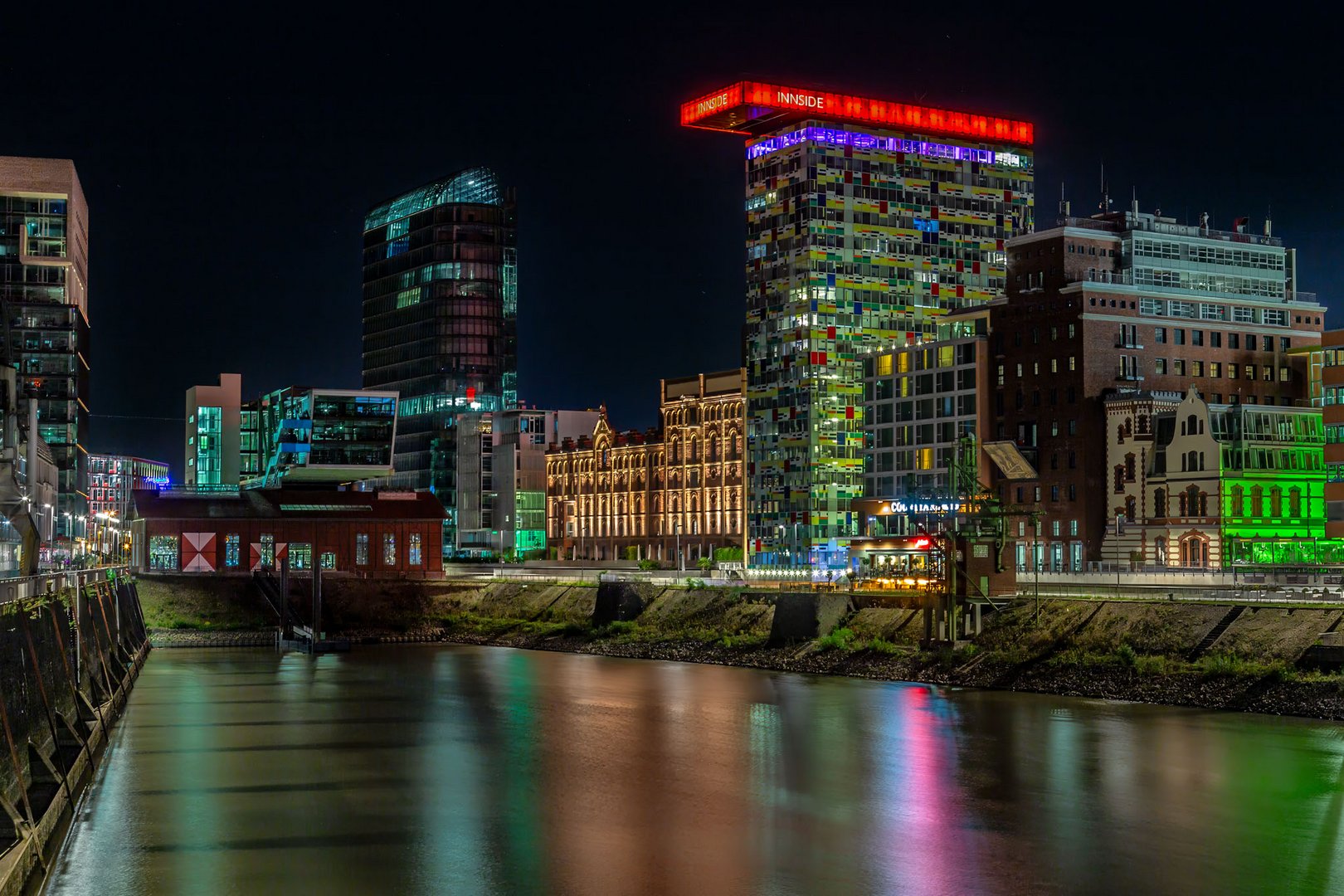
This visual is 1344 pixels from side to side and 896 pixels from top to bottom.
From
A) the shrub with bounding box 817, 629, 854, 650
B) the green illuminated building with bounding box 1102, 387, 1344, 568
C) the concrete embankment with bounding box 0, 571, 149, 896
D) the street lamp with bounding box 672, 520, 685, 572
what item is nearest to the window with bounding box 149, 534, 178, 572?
the street lamp with bounding box 672, 520, 685, 572

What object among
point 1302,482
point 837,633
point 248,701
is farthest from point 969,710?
point 1302,482

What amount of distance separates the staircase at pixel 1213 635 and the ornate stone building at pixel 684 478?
10520 centimetres

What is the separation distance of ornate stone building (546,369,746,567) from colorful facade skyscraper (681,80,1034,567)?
2.74 m

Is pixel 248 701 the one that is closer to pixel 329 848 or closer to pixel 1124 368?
pixel 329 848

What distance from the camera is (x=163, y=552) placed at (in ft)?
483

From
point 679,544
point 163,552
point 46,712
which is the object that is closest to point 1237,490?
point 679,544

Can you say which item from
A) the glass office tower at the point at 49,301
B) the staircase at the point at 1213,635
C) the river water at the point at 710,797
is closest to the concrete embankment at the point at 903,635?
the staircase at the point at 1213,635

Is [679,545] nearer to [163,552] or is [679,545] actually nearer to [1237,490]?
[163,552]

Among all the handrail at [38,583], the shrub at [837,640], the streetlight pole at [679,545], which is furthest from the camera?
the streetlight pole at [679,545]

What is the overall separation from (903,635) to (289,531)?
79330 mm

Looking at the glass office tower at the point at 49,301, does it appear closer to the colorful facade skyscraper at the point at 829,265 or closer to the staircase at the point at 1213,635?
the colorful facade skyscraper at the point at 829,265

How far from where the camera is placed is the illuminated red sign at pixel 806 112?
589 ft

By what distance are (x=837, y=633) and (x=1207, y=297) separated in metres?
62.2

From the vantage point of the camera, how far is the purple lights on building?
584ft
